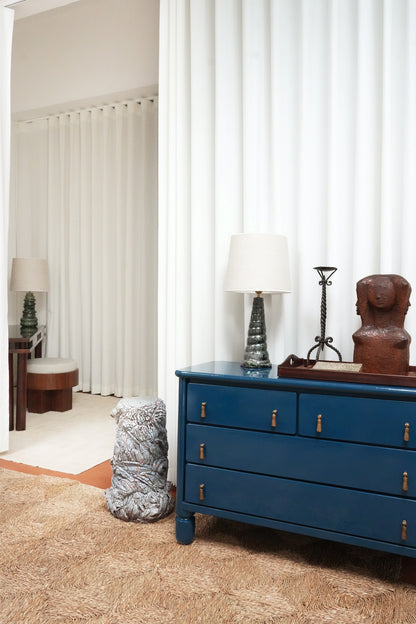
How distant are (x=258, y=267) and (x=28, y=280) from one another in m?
3.27

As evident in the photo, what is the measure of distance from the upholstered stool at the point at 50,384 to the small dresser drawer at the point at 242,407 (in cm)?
235

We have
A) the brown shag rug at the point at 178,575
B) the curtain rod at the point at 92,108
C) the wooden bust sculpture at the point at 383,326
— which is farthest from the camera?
the curtain rod at the point at 92,108

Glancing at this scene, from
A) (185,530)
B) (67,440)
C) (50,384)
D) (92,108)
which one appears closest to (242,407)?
(185,530)

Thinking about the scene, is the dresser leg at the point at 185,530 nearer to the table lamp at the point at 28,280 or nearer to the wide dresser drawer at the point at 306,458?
the wide dresser drawer at the point at 306,458

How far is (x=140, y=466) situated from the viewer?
2256 millimetres

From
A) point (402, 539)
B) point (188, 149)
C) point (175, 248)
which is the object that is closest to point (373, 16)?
point (188, 149)

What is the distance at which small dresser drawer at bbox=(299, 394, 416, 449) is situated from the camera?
5.49 ft

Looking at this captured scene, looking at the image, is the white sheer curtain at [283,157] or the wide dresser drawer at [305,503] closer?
the wide dresser drawer at [305,503]

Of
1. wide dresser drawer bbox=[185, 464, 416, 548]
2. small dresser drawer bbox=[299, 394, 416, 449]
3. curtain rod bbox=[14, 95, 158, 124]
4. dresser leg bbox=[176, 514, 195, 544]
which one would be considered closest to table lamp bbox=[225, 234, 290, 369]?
small dresser drawer bbox=[299, 394, 416, 449]

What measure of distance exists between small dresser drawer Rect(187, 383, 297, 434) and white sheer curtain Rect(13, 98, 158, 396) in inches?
107

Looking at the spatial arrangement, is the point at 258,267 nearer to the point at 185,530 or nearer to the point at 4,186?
the point at 185,530

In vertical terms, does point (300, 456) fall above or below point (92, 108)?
below

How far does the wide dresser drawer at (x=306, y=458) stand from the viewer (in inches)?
66.4

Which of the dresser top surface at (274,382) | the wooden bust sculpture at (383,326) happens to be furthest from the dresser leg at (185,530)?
the wooden bust sculpture at (383,326)
